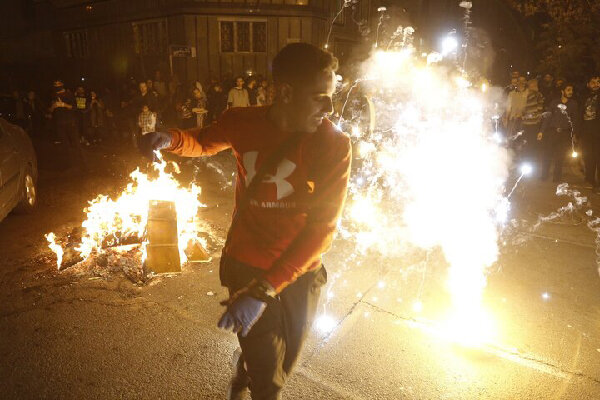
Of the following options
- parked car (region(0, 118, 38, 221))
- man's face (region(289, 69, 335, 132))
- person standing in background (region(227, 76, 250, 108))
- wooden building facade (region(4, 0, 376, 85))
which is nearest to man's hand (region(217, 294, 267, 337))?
man's face (region(289, 69, 335, 132))

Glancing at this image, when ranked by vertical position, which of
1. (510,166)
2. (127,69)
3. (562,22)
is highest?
(562,22)

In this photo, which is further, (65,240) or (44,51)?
(44,51)

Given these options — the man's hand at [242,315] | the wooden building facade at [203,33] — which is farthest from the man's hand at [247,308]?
the wooden building facade at [203,33]

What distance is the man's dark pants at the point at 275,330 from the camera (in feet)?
7.17

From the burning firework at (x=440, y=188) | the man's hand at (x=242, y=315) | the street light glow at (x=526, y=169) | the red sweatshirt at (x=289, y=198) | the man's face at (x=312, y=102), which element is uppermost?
the man's face at (x=312, y=102)

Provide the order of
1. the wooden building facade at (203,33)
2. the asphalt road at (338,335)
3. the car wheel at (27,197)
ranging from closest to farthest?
1. the asphalt road at (338,335)
2. the car wheel at (27,197)
3. the wooden building facade at (203,33)

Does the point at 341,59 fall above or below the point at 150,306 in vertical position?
above

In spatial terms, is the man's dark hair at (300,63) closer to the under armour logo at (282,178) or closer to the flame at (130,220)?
the under armour logo at (282,178)

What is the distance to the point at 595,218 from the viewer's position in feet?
24.8

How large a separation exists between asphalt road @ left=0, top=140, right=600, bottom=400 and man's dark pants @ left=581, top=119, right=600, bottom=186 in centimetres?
498

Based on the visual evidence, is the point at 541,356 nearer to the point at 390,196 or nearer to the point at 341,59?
the point at 390,196

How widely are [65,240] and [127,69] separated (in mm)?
17690

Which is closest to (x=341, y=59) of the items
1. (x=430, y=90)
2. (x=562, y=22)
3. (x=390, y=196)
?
(x=430, y=90)

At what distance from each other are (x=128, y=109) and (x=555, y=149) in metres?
12.4
